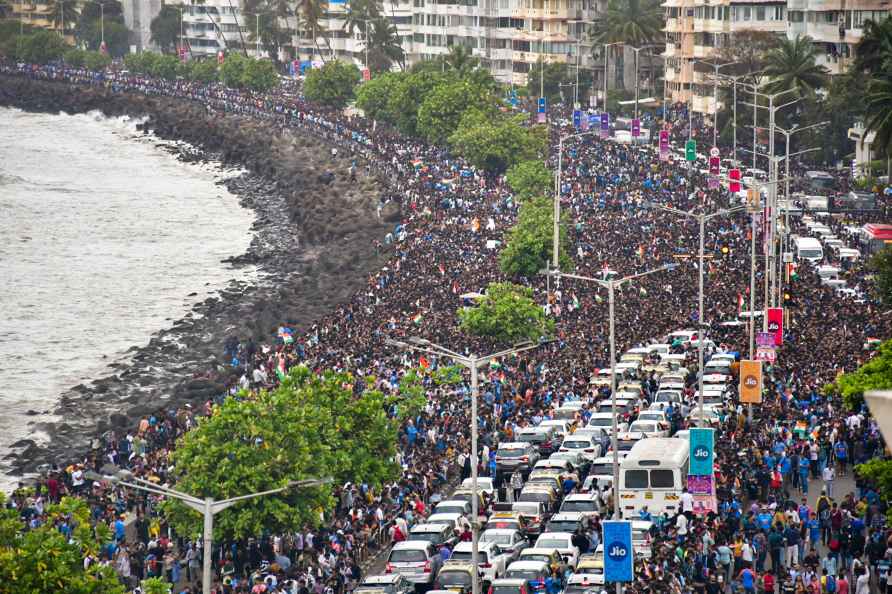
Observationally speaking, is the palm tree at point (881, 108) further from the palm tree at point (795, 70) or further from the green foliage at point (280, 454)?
the green foliage at point (280, 454)

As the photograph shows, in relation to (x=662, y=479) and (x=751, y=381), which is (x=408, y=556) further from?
(x=751, y=381)

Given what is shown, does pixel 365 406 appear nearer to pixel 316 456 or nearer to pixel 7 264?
pixel 316 456

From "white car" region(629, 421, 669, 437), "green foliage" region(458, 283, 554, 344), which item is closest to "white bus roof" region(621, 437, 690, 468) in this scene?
"white car" region(629, 421, 669, 437)

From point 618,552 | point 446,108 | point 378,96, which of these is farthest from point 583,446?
point 378,96

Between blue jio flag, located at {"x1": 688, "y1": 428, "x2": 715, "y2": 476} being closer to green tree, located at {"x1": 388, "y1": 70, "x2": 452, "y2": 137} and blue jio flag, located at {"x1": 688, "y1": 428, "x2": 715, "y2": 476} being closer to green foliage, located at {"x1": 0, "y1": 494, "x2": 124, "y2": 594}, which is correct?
green foliage, located at {"x1": 0, "y1": 494, "x2": 124, "y2": 594}

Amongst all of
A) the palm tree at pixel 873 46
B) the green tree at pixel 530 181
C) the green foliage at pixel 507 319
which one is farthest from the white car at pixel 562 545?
the green tree at pixel 530 181
